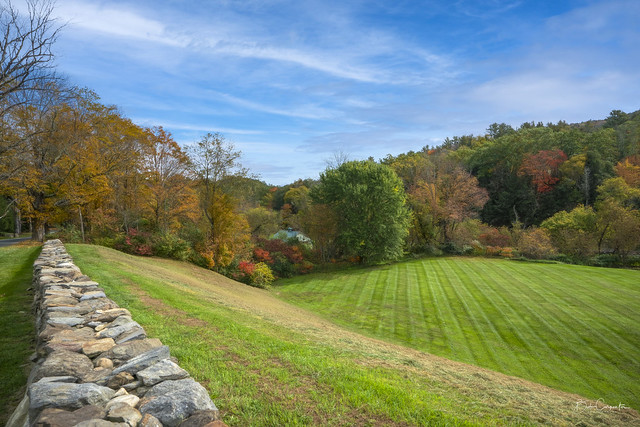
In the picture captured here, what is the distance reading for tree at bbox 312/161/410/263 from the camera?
3033 centimetres

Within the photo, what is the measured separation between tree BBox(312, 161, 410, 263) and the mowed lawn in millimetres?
3424

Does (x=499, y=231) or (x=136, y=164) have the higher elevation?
(x=136, y=164)

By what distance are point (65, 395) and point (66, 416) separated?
316 millimetres

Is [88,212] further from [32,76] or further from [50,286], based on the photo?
[50,286]

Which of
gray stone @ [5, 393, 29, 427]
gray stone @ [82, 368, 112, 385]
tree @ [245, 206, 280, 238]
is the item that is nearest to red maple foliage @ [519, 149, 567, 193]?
tree @ [245, 206, 280, 238]

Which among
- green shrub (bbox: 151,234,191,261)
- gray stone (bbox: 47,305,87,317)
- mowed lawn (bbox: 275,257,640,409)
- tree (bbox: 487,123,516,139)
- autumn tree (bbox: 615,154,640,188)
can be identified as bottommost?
mowed lawn (bbox: 275,257,640,409)

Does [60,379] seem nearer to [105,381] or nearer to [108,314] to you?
[105,381]

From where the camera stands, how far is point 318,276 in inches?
1135

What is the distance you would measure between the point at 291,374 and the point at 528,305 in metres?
17.4

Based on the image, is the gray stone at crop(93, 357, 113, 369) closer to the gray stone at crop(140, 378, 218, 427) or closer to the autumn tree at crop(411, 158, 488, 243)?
the gray stone at crop(140, 378, 218, 427)

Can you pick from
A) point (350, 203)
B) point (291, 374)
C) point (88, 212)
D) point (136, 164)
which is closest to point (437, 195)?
point (350, 203)

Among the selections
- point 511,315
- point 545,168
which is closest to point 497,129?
point 545,168

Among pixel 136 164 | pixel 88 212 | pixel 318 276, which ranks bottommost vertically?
pixel 318 276

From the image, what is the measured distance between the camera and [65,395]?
279 cm
